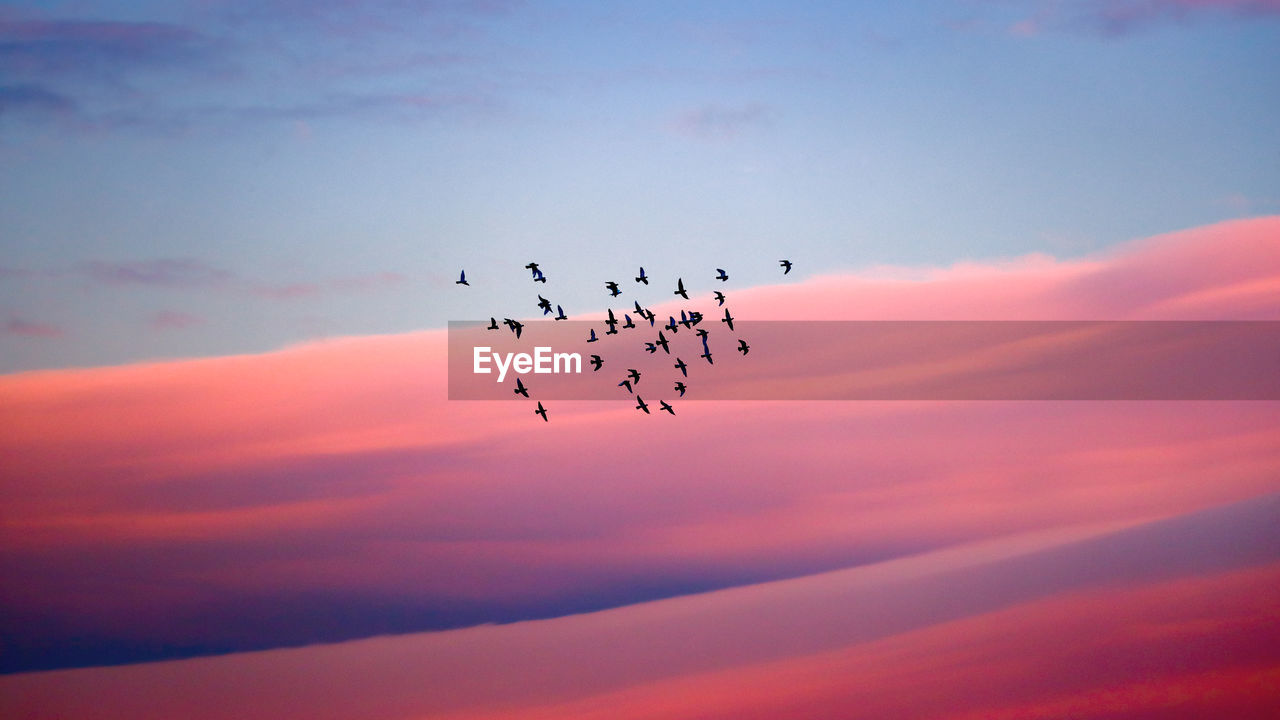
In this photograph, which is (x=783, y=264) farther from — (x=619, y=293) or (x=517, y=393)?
(x=517, y=393)

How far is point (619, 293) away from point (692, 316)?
15.3ft

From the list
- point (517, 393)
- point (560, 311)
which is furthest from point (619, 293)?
point (517, 393)

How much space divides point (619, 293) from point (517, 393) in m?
9.00

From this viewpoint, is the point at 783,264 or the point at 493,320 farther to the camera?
the point at 783,264

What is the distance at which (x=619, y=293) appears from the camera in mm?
75312

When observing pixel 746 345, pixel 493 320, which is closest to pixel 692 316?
pixel 746 345

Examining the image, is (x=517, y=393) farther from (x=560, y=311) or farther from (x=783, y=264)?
(x=783, y=264)

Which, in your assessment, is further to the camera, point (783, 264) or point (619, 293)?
point (783, 264)

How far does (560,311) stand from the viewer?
251 feet

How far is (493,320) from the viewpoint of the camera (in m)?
75.4

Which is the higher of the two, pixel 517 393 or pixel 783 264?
pixel 783 264

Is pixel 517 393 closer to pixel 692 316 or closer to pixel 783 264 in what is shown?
pixel 692 316

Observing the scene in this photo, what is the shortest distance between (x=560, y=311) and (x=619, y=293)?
327cm

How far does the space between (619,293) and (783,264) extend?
1016 cm
